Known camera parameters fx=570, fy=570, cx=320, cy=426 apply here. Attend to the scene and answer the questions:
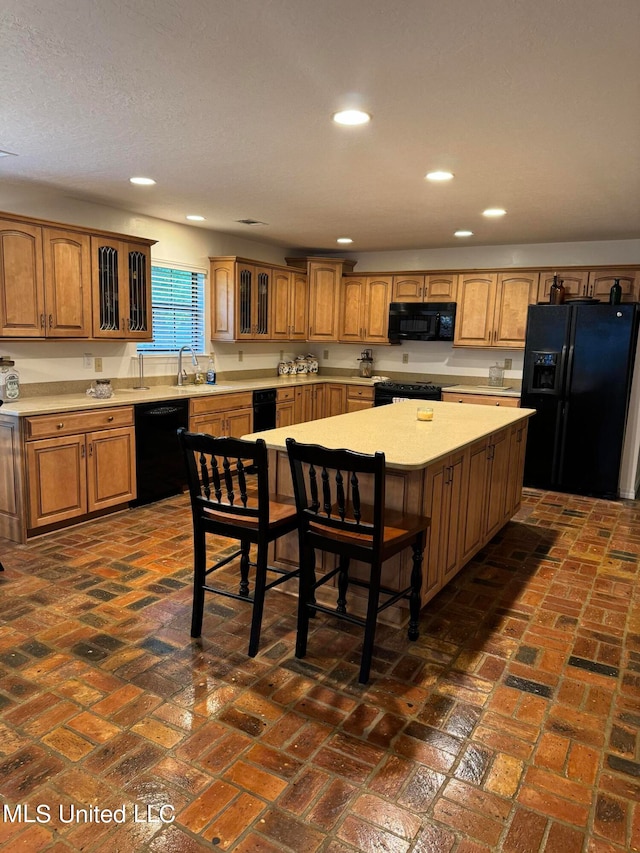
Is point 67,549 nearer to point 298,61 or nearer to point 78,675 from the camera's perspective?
point 78,675

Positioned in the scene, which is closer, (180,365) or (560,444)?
(560,444)

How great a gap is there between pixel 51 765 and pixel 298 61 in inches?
105

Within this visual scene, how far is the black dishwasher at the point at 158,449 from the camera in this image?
184 inches

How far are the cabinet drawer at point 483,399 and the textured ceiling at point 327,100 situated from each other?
2012mm

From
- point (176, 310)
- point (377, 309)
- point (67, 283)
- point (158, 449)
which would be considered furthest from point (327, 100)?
point (377, 309)

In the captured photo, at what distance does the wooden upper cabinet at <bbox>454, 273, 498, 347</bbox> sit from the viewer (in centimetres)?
630

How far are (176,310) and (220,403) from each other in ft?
3.73

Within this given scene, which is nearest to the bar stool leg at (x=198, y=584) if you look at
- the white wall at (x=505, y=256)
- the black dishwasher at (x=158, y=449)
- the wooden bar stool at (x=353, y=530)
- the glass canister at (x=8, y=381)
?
the wooden bar stool at (x=353, y=530)

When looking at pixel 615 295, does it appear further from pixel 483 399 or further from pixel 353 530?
pixel 353 530

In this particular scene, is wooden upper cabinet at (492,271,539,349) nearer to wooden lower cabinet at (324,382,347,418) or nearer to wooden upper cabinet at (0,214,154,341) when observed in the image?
wooden lower cabinet at (324,382,347,418)

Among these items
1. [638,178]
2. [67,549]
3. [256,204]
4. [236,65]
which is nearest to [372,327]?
[256,204]

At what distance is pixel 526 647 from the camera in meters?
2.78

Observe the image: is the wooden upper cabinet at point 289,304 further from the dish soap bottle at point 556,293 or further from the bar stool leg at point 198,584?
the bar stool leg at point 198,584

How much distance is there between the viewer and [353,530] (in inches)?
93.9
